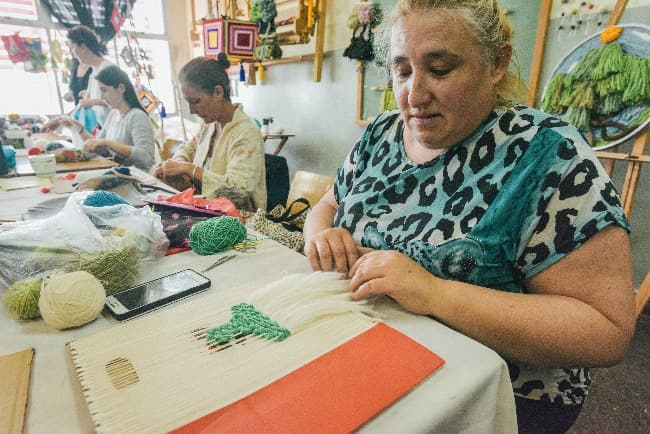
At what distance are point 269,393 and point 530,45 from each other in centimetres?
256

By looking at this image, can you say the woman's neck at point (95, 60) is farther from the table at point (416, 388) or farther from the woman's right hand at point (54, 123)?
the table at point (416, 388)

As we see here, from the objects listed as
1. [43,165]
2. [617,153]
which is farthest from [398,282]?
[43,165]

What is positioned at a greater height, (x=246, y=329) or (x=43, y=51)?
(x=43, y=51)

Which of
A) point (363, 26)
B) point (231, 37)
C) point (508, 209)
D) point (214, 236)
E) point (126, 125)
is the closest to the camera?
point (508, 209)

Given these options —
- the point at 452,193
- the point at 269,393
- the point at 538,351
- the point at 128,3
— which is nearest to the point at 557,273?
the point at 538,351

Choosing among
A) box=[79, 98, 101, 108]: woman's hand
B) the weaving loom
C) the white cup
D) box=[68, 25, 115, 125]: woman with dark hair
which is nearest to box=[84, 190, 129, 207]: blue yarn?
the weaving loom

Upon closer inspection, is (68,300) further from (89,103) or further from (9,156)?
(89,103)

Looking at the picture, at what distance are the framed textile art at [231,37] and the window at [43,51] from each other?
181 centimetres

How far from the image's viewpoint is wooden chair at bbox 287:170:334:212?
197 centimetres

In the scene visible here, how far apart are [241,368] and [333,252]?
1.27 feet

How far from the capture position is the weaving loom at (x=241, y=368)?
0.47 metres

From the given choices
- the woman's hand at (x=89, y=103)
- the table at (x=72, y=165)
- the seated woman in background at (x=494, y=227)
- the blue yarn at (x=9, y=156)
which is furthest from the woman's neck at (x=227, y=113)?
the woman's hand at (x=89, y=103)

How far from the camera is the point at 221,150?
7.54 feet

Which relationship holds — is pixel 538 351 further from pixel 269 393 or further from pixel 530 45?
pixel 530 45
